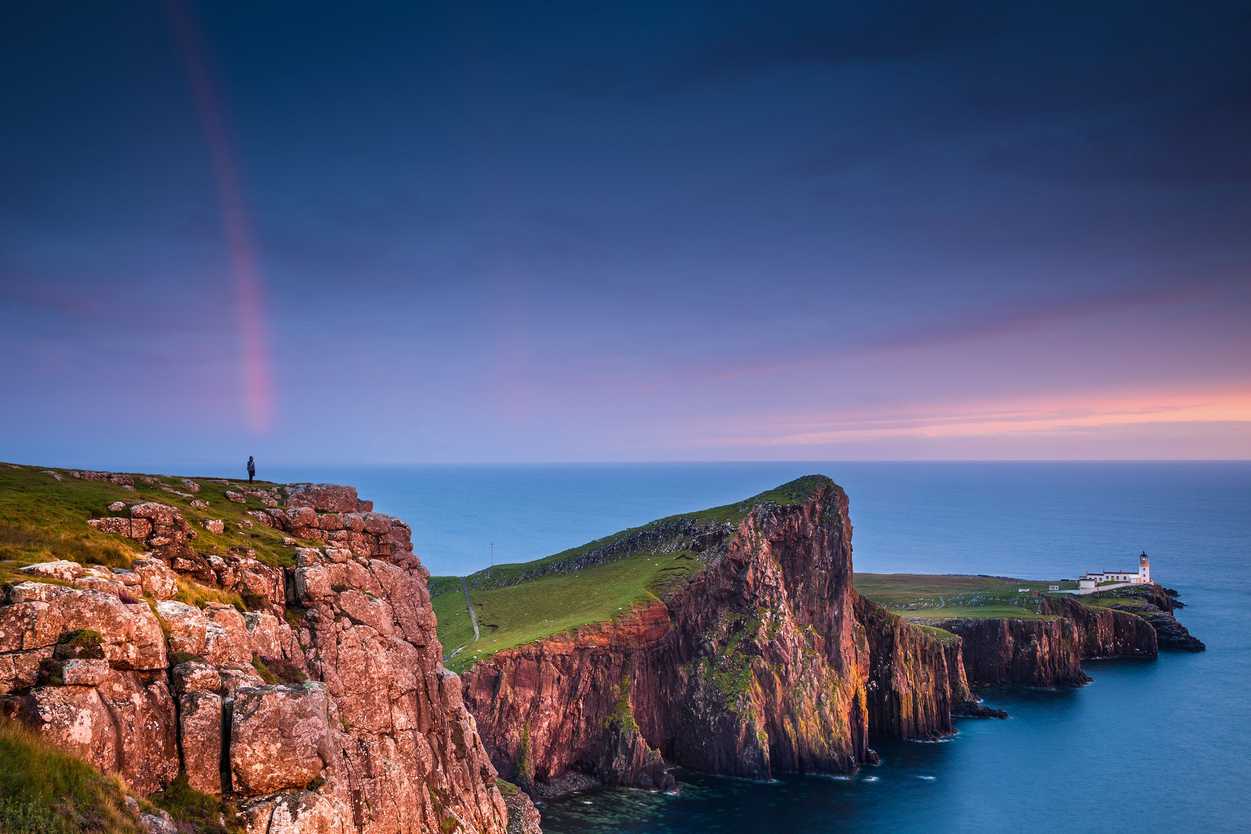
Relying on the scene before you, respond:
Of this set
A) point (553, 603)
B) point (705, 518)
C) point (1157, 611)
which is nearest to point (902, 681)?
point (705, 518)

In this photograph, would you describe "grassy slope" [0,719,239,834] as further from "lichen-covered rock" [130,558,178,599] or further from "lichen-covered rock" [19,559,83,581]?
"lichen-covered rock" [130,558,178,599]

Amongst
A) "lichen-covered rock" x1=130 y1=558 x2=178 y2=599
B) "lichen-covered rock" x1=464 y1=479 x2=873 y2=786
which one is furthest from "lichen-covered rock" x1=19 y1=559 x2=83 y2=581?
"lichen-covered rock" x1=464 y1=479 x2=873 y2=786

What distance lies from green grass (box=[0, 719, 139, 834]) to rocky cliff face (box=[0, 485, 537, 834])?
79cm

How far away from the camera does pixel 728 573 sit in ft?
335

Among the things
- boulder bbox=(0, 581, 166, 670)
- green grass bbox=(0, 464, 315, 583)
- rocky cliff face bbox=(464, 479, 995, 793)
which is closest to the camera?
boulder bbox=(0, 581, 166, 670)

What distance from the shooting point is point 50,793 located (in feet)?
57.7

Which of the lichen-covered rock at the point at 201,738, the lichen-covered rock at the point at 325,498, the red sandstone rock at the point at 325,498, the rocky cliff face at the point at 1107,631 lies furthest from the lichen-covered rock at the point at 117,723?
the rocky cliff face at the point at 1107,631

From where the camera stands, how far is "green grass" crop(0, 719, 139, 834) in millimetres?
16938

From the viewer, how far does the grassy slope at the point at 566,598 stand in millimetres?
92688

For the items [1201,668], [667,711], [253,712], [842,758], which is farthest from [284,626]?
[1201,668]

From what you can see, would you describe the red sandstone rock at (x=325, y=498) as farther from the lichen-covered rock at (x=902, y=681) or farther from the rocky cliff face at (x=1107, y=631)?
the rocky cliff face at (x=1107, y=631)

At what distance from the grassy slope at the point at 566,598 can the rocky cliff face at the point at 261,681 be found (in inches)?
1817

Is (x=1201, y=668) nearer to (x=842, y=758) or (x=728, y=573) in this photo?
(x=842, y=758)

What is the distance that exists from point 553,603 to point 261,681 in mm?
85283
